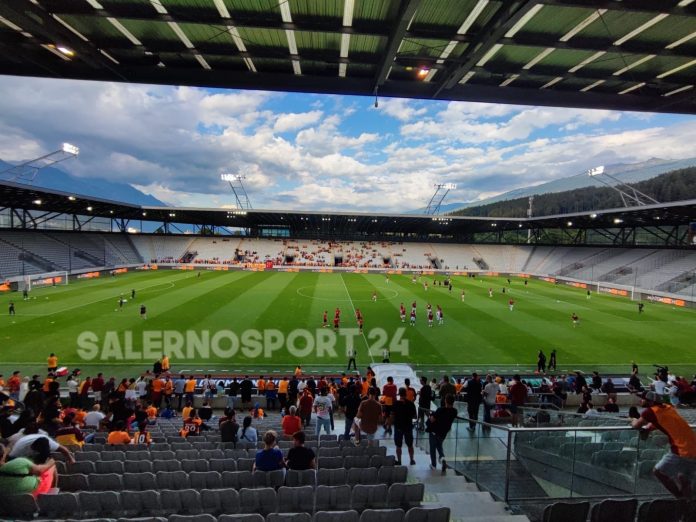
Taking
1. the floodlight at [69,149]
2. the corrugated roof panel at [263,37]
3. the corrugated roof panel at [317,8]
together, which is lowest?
the corrugated roof panel at [263,37]

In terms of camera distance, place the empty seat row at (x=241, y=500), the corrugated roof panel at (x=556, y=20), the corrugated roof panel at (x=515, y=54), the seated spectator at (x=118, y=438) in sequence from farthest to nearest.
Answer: the seated spectator at (x=118, y=438)
the corrugated roof panel at (x=515, y=54)
the corrugated roof panel at (x=556, y=20)
the empty seat row at (x=241, y=500)

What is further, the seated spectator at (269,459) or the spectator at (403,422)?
the spectator at (403,422)

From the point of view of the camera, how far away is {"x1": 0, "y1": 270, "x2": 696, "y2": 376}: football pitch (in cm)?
1936

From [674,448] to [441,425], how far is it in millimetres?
3292

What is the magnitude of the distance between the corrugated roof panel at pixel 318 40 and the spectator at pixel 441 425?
623 cm

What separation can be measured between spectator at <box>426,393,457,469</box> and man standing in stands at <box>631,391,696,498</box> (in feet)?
9.40

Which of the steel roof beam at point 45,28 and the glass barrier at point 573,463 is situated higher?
the steel roof beam at point 45,28

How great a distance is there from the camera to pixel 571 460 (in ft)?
17.7

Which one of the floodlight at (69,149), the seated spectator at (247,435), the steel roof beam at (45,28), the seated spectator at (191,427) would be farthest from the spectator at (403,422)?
the floodlight at (69,149)

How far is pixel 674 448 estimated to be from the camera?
177 inches

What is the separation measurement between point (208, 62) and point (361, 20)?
2.84 metres

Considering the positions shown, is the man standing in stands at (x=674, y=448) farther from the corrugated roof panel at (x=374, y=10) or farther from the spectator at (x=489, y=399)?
the corrugated roof panel at (x=374, y=10)

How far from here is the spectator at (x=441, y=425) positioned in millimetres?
6832

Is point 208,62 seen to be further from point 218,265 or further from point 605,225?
point 605,225
